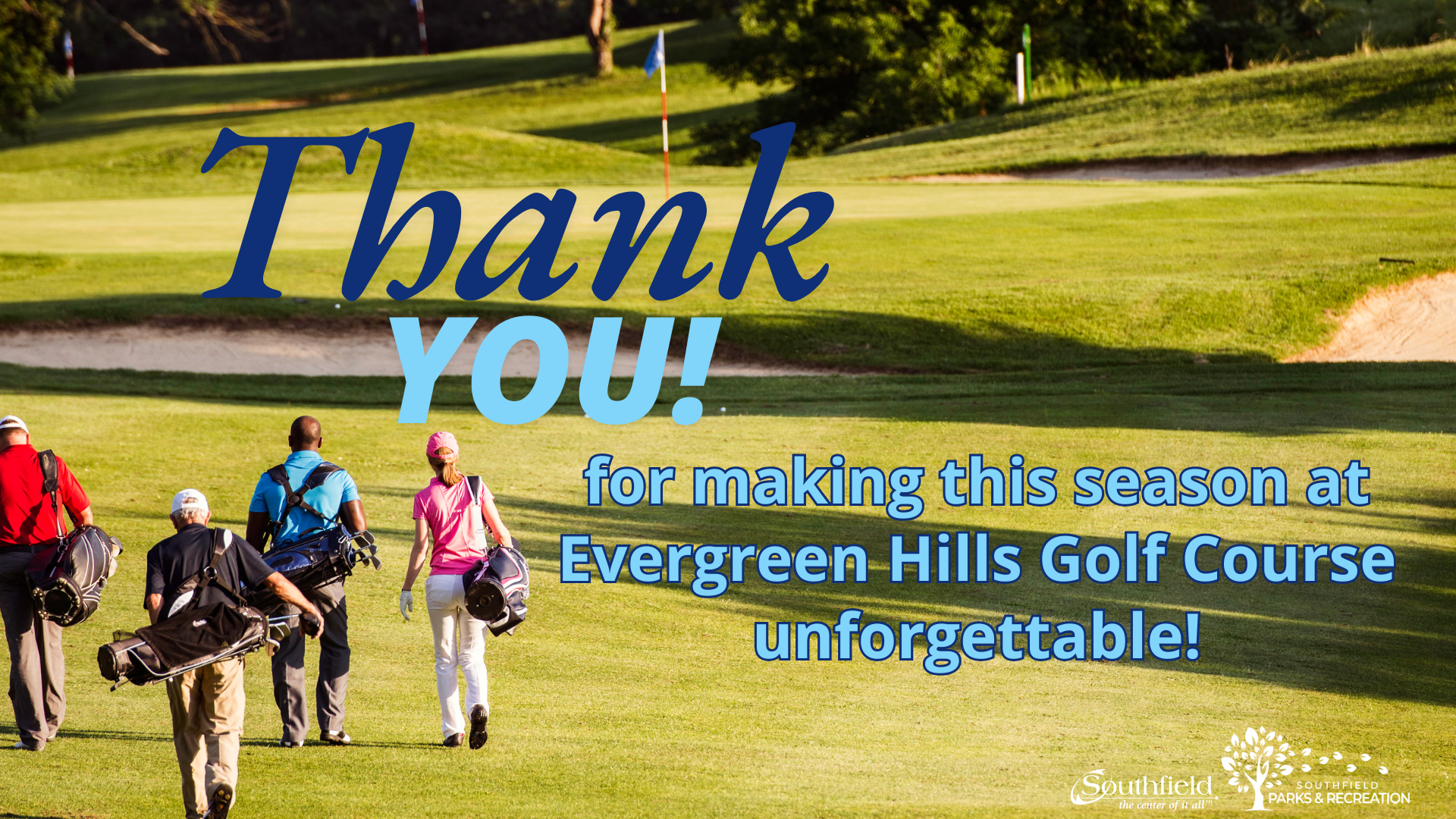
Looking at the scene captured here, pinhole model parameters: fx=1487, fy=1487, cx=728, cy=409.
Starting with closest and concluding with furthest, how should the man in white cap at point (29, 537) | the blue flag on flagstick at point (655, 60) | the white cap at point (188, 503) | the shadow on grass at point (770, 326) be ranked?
the white cap at point (188, 503)
the man in white cap at point (29, 537)
the shadow on grass at point (770, 326)
the blue flag on flagstick at point (655, 60)

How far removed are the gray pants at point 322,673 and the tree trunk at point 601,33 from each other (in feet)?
213

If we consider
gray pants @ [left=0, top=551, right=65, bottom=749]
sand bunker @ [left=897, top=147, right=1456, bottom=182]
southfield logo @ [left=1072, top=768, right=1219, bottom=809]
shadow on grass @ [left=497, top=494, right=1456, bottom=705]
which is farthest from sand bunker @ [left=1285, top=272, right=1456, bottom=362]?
gray pants @ [left=0, top=551, right=65, bottom=749]

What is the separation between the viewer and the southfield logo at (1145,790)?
8016mm

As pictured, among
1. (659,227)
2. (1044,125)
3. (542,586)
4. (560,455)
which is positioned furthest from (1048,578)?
(1044,125)

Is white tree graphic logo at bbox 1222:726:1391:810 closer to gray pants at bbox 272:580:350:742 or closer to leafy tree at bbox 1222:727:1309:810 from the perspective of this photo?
leafy tree at bbox 1222:727:1309:810

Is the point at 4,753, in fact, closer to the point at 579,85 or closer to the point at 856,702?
the point at 856,702

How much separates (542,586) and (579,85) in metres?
64.4

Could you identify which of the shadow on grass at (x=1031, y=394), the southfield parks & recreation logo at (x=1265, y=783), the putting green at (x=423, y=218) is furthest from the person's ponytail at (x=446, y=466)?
the putting green at (x=423, y=218)

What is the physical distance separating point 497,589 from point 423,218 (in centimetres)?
2760

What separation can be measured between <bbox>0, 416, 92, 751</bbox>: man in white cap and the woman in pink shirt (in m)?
2.35

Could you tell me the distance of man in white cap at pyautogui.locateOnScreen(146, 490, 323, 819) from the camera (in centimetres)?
776

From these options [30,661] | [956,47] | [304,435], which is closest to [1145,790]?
[304,435]

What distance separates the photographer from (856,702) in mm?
9781

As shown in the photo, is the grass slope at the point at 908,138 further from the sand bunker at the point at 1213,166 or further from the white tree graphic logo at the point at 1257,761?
the white tree graphic logo at the point at 1257,761
